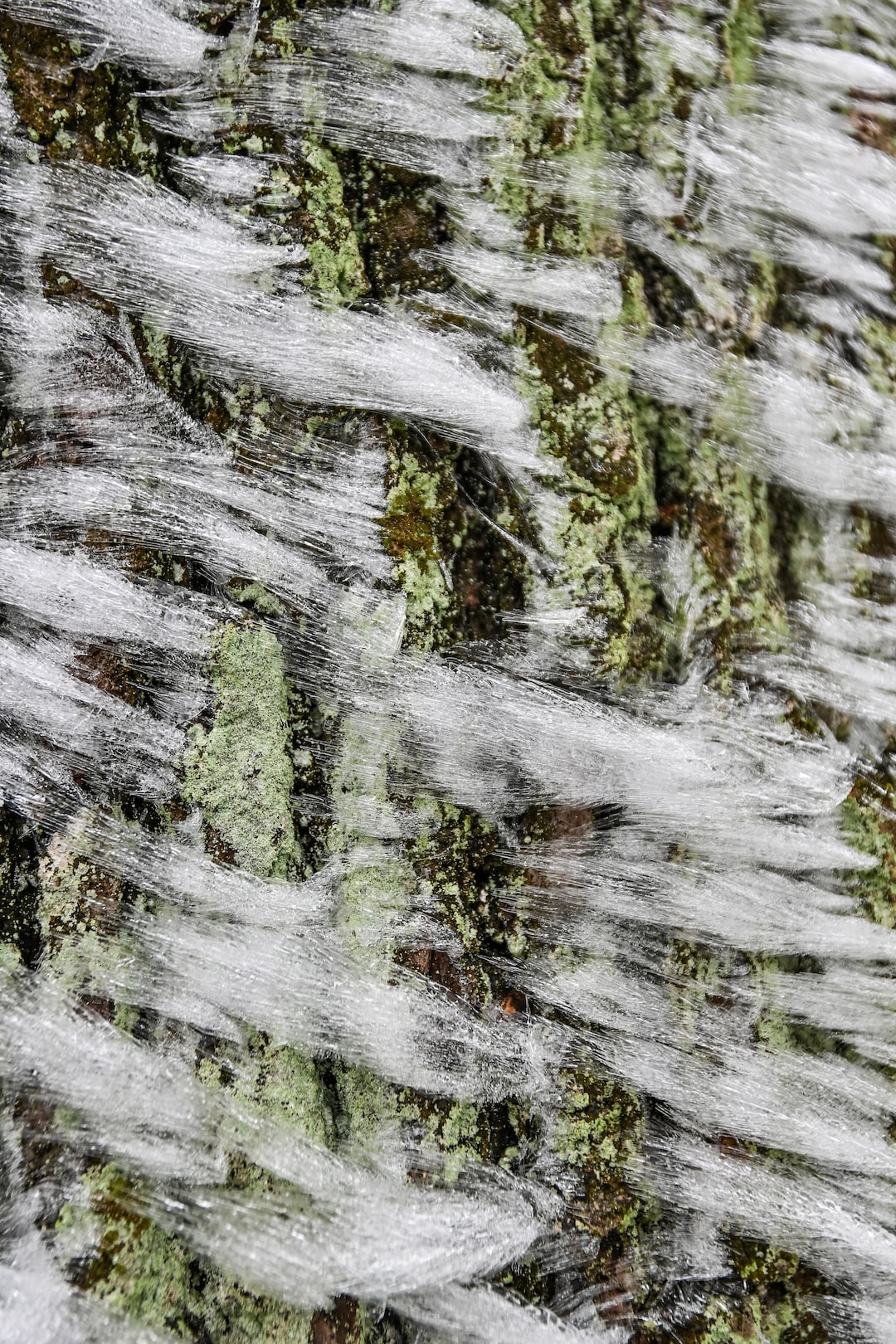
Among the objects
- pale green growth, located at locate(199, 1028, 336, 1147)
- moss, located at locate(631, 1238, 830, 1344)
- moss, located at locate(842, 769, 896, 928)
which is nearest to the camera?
pale green growth, located at locate(199, 1028, 336, 1147)

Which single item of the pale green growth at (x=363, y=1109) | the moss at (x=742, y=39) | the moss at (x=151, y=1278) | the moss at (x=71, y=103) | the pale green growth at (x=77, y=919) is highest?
the moss at (x=742, y=39)

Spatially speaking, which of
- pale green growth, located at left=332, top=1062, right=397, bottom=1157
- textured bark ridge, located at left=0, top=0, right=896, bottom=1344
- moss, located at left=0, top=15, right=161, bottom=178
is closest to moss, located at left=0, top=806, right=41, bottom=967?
textured bark ridge, located at left=0, top=0, right=896, bottom=1344

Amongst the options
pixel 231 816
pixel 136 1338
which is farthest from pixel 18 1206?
pixel 231 816

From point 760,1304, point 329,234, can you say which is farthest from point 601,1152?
point 329,234

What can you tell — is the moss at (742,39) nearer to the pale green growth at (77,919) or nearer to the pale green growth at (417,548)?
the pale green growth at (417,548)

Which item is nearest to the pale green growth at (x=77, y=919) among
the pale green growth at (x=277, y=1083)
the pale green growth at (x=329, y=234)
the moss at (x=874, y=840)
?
the pale green growth at (x=277, y=1083)

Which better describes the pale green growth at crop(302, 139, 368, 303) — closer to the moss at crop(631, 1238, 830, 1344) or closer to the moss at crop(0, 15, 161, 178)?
the moss at crop(0, 15, 161, 178)

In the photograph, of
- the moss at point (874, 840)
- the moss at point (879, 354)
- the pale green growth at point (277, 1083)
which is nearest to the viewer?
the pale green growth at point (277, 1083)

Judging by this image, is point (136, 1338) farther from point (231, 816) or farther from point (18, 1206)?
point (231, 816)
